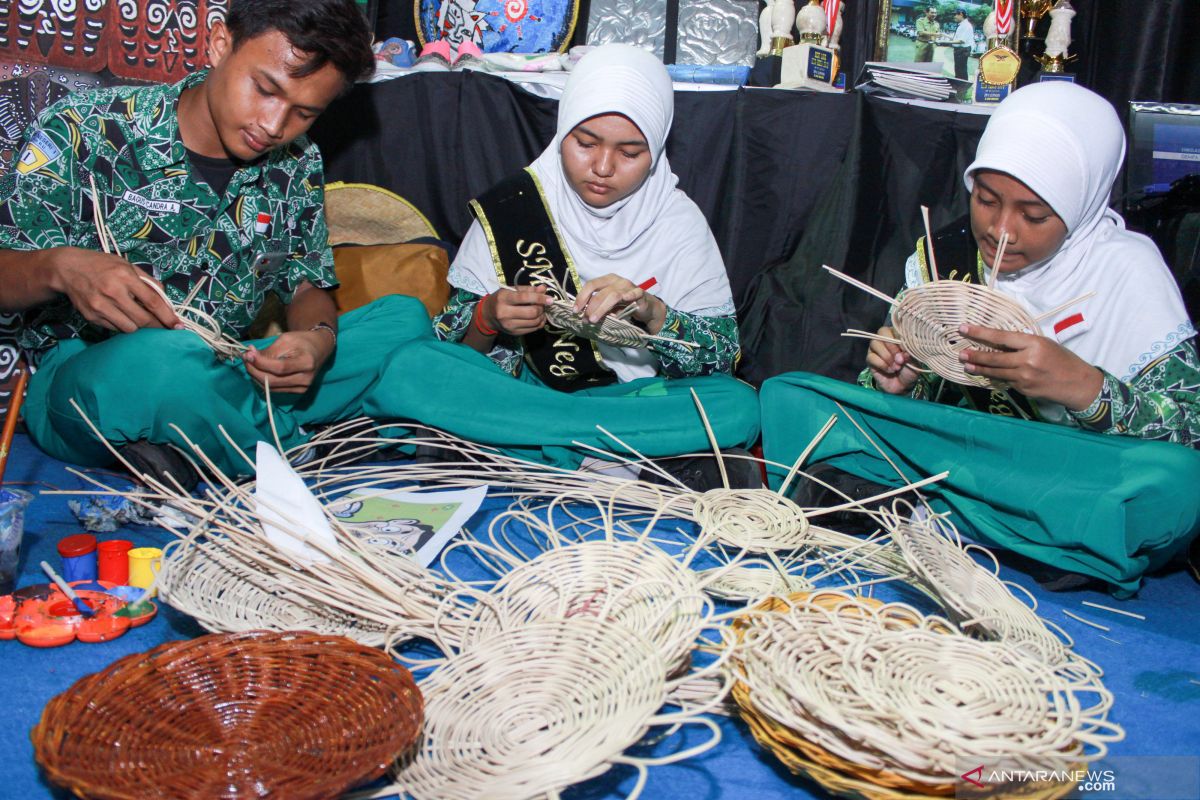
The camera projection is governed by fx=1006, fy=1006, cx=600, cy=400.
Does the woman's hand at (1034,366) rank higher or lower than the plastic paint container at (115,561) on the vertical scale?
higher

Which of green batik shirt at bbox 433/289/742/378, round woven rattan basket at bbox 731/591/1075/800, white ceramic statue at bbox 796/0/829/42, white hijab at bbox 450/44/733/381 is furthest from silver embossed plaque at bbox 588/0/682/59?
round woven rattan basket at bbox 731/591/1075/800

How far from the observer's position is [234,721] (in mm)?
1061

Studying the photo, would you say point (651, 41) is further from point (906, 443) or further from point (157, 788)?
point (157, 788)

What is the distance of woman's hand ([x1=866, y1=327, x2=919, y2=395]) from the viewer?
6.63 ft

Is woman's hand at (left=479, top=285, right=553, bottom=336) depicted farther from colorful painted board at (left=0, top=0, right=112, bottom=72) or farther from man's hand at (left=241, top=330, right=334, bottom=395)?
colorful painted board at (left=0, top=0, right=112, bottom=72)

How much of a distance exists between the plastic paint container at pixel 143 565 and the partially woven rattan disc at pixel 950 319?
1.31 m

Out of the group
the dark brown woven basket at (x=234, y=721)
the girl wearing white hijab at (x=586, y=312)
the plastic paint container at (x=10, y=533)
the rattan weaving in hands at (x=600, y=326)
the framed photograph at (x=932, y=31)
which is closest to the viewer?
the dark brown woven basket at (x=234, y=721)

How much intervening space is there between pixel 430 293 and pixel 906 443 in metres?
1.32

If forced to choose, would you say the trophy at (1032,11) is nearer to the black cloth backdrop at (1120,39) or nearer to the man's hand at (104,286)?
the black cloth backdrop at (1120,39)

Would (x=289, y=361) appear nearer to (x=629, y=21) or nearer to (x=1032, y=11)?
(x=629, y=21)

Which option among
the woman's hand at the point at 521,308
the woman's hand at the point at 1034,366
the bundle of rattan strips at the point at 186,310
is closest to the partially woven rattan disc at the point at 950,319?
the woman's hand at the point at 1034,366

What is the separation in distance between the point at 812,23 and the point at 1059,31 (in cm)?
78

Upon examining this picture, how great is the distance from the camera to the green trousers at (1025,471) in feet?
5.68

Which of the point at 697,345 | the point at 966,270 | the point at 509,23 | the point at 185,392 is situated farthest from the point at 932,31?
the point at 185,392
